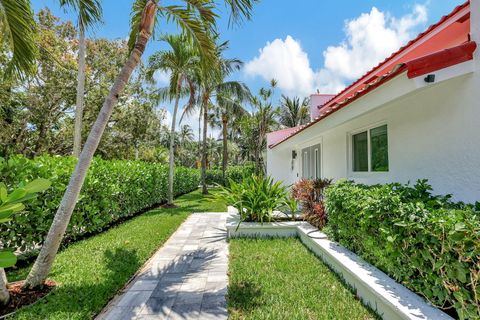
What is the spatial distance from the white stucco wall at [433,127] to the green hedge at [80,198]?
264 inches

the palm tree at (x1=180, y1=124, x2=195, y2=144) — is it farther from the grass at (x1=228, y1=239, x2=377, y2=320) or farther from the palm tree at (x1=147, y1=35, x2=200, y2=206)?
the grass at (x1=228, y1=239, x2=377, y2=320)

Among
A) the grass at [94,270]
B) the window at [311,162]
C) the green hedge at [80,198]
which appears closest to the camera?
the grass at [94,270]

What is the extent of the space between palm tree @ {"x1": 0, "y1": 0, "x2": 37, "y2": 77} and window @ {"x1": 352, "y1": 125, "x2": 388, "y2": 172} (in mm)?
7490

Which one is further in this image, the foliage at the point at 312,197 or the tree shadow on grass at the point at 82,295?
the foliage at the point at 312,197

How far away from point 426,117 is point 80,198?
786 cm

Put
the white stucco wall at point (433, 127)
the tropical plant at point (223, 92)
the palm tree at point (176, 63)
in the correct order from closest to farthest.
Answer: the white stucco wall at point (433, 127), the palm tree at point (176, 63), the tropical plant at point (223, 92)

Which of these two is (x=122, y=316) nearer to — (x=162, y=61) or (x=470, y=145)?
(x=470, y=145)

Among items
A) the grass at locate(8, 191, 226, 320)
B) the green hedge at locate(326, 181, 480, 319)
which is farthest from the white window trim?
the grass at locate(8, 191, 226, 320)

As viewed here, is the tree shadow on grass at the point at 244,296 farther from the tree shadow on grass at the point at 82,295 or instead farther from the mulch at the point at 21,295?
the mulch at the point at 21,295

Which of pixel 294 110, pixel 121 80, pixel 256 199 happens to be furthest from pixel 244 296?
pixel 294 110

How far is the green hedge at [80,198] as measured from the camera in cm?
548

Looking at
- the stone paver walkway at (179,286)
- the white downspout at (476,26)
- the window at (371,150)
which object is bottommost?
the stone paver walkway at (179,286)

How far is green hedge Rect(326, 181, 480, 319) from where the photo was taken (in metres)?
2.60

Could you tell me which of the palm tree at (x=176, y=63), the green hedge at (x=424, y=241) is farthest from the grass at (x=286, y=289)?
the palm tree at (x=176, y=63)
